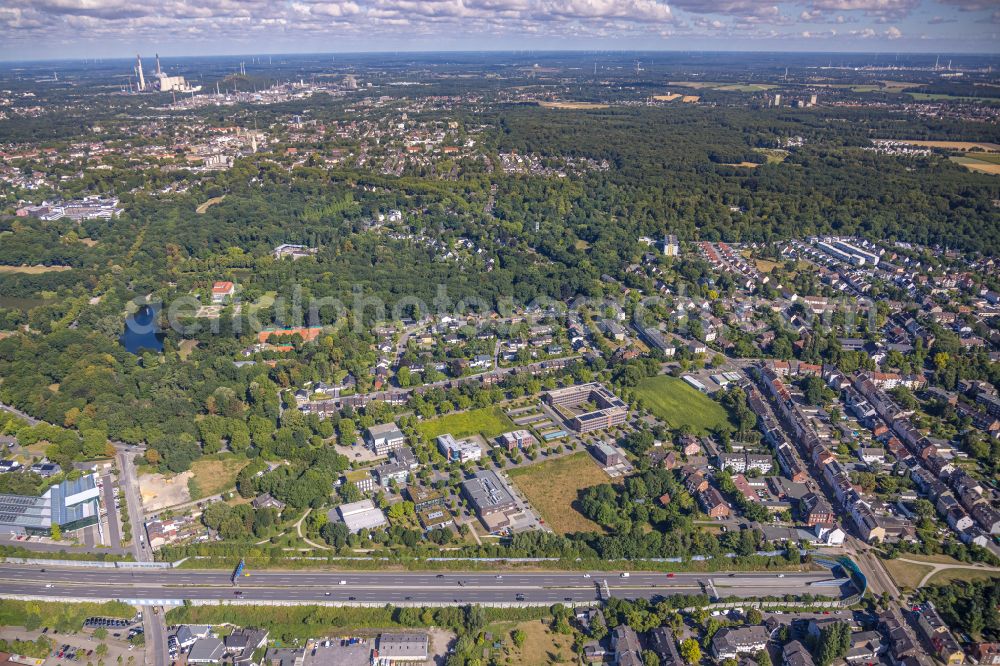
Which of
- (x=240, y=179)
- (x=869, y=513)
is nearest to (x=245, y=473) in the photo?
(x=869, y=513)

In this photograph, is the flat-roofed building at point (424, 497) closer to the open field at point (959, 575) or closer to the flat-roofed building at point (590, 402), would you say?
the flat-roofed building at point (590, 402)

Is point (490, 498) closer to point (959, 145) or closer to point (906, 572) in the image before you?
point (906, 572)

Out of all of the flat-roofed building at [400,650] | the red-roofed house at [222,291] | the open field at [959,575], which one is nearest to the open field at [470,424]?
the flat-roofed building at [400,650]

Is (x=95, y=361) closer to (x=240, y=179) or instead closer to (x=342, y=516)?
(x=342, y=516)

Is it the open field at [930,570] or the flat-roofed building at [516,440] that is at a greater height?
the flat-roofed building at [516,440]

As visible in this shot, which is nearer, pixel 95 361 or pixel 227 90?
pixel 95 361

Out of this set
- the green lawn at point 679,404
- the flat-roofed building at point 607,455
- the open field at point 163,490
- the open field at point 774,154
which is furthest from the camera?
the open field at point 774,154

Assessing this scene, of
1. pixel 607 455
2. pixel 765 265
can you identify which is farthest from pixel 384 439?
pixel 765 265
